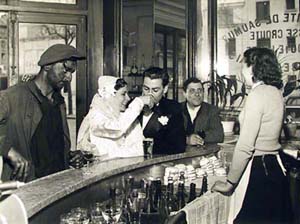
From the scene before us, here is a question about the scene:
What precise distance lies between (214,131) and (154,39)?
63.1 inches

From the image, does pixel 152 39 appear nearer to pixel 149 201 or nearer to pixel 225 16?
pixel 225 16

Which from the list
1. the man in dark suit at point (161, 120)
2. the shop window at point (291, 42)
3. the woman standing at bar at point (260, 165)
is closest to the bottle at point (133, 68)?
the shop window at point (291, 42)

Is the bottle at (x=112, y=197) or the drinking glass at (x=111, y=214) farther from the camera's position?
the bottle at (x=112, y=197)

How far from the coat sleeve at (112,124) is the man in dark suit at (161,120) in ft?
1.10

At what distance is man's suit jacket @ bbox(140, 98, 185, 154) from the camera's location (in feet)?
9.92

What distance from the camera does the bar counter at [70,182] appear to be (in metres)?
1.72

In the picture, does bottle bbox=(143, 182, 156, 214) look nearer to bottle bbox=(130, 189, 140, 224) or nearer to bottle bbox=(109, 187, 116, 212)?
bottle bbox=(130, 189, 140, 224)

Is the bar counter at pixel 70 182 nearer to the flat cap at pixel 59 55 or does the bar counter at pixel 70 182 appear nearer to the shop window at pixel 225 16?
the flat cap at pixel 59 55

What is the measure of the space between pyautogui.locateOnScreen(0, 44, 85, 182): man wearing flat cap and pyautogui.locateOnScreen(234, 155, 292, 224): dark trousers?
2.90ft

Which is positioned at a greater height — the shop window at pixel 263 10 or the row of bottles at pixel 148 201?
the shop window at pixel 263 10

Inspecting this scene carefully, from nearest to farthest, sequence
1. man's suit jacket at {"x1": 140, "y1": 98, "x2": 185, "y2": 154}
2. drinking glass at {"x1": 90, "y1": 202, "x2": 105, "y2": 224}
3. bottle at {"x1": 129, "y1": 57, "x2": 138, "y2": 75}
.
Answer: drinking glass at {"x1": 90, "y1": 202, "x2": 105, "y2": 224} < man's suit jacket at {"x1": 140, "y1": 98, "x2": 185, "y2": 154} < bottle at {"x1": 129, "y1": 57, "x2": 138, "y2": 75}

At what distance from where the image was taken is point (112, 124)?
2688 millimetres

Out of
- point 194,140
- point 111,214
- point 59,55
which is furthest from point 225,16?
point 111,214

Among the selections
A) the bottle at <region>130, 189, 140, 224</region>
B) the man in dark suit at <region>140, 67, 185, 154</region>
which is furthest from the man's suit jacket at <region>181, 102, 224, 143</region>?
the bottle at <region>130, 189, 140, 224</region>
